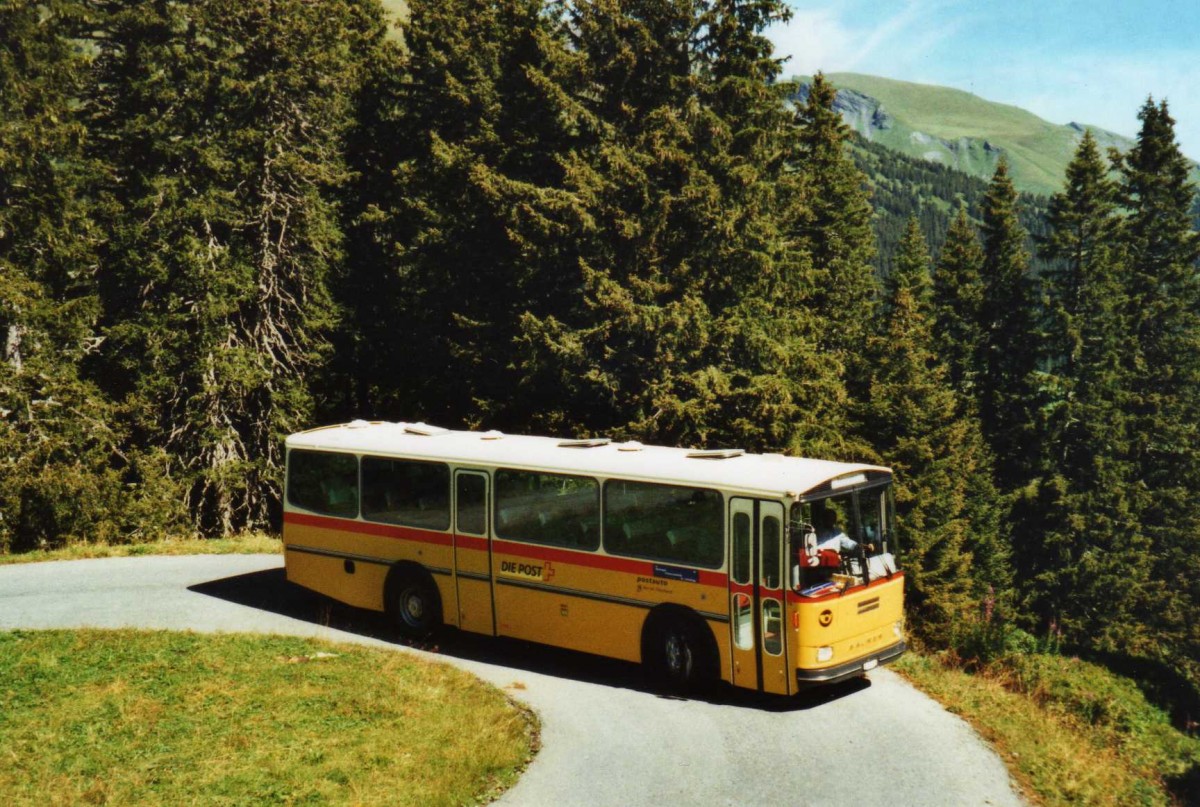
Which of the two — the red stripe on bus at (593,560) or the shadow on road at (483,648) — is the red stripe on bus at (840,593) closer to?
the red stripe on bus at (593,560)

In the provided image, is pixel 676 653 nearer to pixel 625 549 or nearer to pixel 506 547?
pixel 625 549

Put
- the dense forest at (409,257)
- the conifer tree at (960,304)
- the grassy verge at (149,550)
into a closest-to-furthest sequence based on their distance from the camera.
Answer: the grassy verge at (149,550)
the dense forest at (409,257)
the conifer tree at (960,304)

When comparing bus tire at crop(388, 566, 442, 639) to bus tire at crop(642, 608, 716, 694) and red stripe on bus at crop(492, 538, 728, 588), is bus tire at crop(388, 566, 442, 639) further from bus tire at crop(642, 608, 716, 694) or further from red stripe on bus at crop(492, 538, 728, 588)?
bus tire at crop(642, 608, 716, 694)

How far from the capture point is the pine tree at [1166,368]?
46.1 metres

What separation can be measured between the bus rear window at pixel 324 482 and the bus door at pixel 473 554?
2.34 meters

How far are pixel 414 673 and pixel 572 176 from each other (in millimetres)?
17139

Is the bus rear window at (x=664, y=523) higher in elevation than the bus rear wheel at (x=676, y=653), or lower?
higher

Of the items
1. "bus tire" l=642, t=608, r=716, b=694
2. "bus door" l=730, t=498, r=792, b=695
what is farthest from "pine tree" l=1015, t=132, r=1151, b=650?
"bus door" l=730, t=498, r=792, b=695

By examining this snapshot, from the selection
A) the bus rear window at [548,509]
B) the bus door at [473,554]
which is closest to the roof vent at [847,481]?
the bus rear window at [548,509]

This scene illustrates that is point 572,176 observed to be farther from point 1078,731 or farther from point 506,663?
point 1078,731

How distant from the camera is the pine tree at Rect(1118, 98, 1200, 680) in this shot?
4612cm

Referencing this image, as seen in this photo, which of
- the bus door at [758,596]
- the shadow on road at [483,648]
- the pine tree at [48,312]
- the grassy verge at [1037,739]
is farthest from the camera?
the pine tree at [48,312]

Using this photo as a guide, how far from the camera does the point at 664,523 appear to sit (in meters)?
13.1

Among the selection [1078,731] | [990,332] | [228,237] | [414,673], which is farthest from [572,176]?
[990,332]
